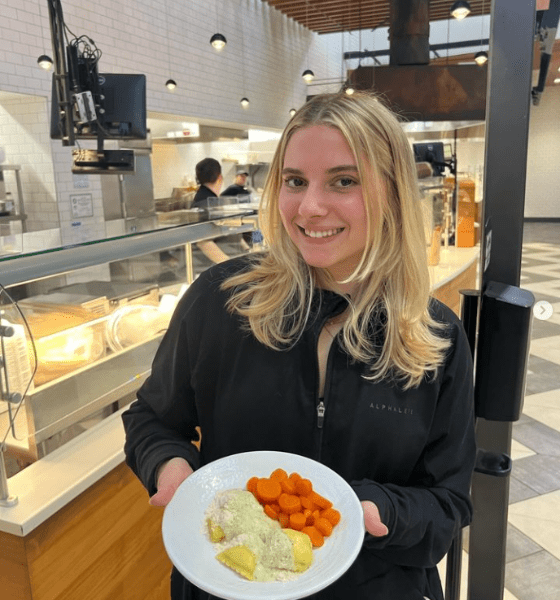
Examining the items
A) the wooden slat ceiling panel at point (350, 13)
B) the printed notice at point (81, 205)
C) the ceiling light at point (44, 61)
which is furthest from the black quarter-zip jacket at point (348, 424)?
the wooden slat ceiling panel at point (350, 13)

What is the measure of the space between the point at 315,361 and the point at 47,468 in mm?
829

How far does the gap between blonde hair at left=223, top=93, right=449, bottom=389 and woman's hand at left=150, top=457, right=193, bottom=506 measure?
30cm

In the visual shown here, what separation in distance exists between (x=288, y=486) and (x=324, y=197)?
20.7 inches

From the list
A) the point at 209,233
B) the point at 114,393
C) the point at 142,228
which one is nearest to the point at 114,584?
the point at 114,393

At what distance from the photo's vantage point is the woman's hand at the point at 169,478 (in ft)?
3.45

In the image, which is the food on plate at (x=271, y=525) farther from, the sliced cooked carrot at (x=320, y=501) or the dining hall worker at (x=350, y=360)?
the dining hall worker at (x=350, y=360)

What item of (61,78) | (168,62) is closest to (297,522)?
(61,78)

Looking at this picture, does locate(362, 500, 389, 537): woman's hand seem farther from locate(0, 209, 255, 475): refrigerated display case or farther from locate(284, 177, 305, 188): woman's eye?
locate(0, 209, 255, 475): refrigerated display case

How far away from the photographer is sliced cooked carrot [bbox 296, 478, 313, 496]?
97 centimetres

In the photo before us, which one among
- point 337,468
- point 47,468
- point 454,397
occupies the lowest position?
point 47,468

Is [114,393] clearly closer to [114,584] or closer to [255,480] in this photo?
[114,584]

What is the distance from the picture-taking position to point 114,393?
1808 millimetres

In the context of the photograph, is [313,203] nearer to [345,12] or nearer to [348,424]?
[348,424]

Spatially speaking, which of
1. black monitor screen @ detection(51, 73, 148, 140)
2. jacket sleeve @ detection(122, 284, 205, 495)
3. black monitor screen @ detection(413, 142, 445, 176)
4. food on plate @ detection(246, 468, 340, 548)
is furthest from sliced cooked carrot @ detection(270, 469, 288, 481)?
black monitor screen @ detection(413, 142, 445, 176)
